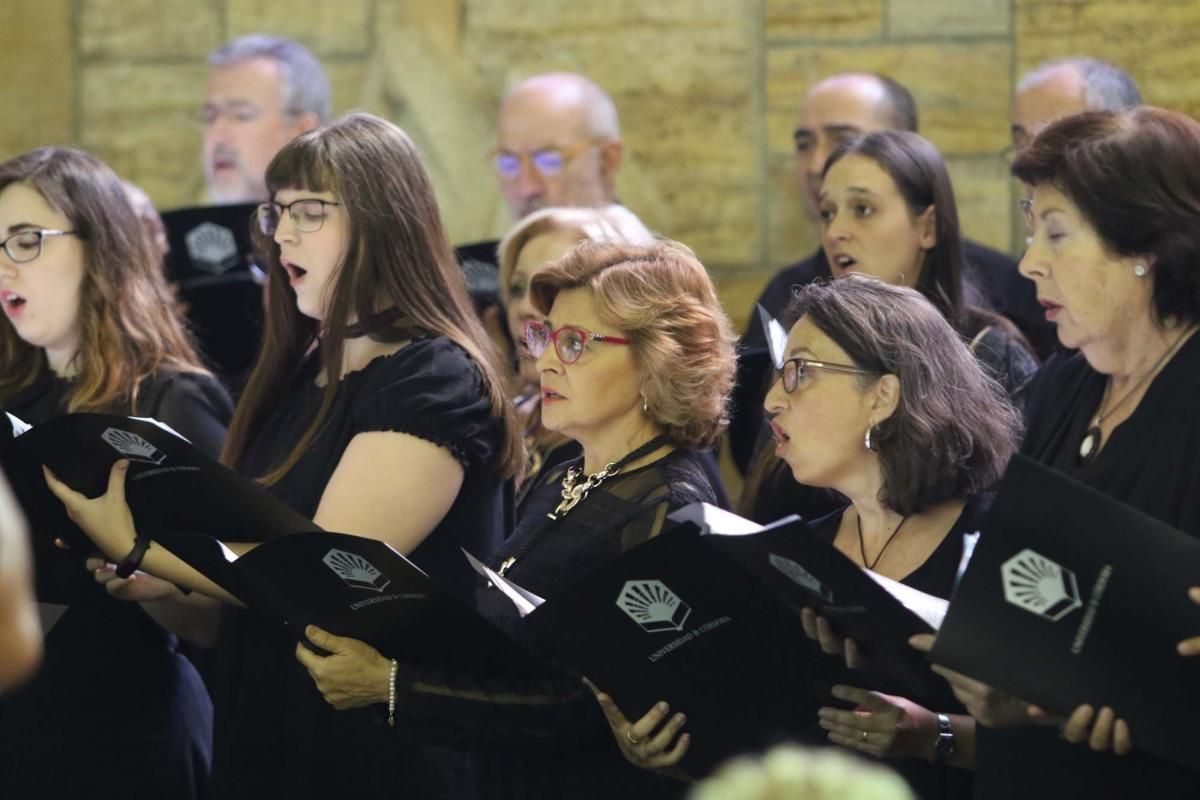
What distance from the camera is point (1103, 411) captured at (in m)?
2.90

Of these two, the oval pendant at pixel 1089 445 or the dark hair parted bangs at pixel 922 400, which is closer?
the oval pendant at pixel 1089 445

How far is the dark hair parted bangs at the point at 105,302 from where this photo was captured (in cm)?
409

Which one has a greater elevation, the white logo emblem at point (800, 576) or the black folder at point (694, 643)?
the white logo emblem at point (800, 576)

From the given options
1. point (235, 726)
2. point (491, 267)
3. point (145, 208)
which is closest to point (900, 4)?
point (491, 267)

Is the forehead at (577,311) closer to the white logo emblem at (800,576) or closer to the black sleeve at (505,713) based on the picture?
the black sleeve at (505,713)

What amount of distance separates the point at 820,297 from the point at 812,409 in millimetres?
218

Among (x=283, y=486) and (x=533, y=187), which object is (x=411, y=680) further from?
(x=533, y=187)

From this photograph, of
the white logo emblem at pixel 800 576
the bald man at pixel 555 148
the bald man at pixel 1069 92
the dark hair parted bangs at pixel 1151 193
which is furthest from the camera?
the bald man at pixel 555 148

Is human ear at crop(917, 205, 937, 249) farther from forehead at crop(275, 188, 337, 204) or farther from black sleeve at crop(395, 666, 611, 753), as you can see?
black sleeve at crop(395, 666, 611, 753)

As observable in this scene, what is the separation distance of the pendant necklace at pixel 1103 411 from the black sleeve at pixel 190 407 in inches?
76.1

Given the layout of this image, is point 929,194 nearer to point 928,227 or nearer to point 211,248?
point 928,227

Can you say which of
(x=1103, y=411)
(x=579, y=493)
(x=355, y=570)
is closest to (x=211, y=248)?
(x=579, y=493)

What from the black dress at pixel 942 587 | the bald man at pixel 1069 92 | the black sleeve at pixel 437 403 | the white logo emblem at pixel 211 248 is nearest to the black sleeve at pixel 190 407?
the black sleeve at pixel 437 403

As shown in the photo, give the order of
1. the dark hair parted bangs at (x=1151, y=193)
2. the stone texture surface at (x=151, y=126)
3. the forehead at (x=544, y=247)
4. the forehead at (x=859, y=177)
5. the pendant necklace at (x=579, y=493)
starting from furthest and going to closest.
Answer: the stone texture surface at (x=151, y=126), the forehead at (x=544, y=247), the forehead at (x=859, y=177), the pendant necklace at (x=579, y=493), the dark hair parted bangs at (x=1151, y=193)
